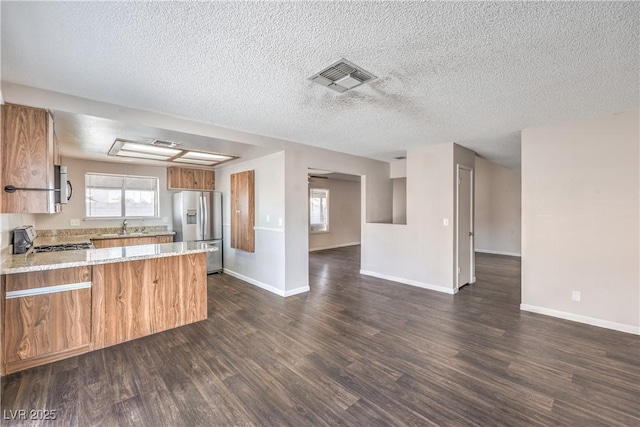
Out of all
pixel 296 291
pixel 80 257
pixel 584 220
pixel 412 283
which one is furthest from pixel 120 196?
pixel 584 220

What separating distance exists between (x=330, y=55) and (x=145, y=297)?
314 centimetres

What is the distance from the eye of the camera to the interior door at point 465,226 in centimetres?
470

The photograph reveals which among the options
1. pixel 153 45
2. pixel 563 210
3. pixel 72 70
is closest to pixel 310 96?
pixel 153 45

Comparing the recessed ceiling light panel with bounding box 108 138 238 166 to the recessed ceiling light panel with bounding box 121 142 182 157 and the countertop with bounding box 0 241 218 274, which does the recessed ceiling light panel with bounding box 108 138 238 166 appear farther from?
the countertop with bounding box 0 241 218 274

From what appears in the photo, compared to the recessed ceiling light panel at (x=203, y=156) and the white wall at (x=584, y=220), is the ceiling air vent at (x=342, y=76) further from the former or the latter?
the recessed ceiling light panel at (x=203, y=156)

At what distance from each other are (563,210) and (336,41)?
140 inches

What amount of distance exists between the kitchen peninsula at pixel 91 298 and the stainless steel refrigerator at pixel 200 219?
222cm

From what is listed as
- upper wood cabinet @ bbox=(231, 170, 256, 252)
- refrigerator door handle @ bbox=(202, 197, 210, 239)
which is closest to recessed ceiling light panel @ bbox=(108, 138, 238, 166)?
upper wood cabinet @ bbox=(231, 170, 256, 252)

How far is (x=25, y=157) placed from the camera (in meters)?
2.44

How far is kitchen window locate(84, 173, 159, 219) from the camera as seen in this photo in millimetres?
5445

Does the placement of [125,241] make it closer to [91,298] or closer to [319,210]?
[91,298]

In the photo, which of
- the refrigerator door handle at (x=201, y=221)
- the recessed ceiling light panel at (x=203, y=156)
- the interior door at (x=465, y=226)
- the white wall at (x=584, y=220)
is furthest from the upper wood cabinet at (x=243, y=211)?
the white wall at (x=584, y=220)

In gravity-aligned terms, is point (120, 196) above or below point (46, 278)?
above

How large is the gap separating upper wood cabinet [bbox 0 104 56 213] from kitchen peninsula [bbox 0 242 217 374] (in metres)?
0.55
